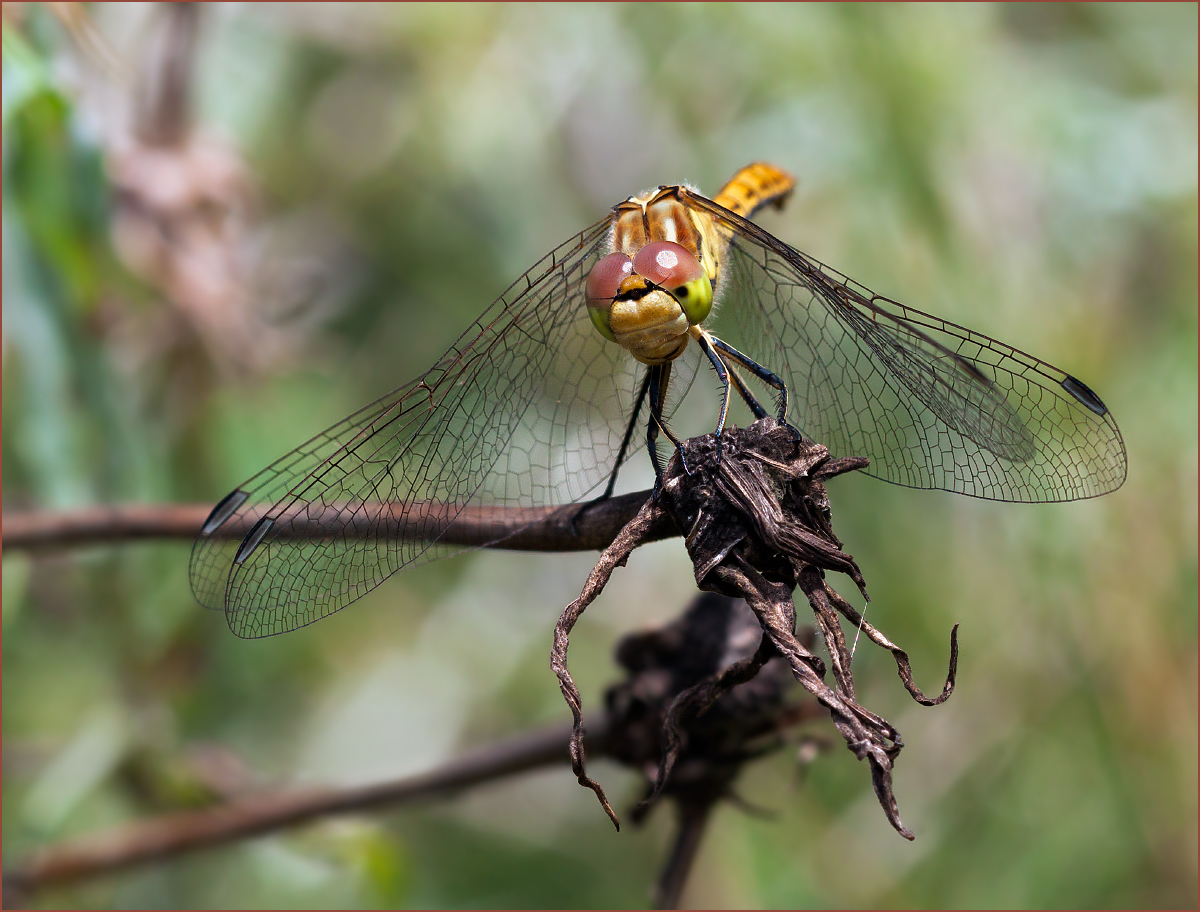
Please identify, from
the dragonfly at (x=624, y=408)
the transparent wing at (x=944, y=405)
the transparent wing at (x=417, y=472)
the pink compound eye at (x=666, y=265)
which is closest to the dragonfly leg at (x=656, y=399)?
the dragonfly at (x=624, y=408)

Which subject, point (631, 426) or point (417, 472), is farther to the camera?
point (631, 426)

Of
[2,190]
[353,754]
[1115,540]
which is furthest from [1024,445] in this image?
[353,754]

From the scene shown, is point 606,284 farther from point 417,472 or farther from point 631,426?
point 417,472

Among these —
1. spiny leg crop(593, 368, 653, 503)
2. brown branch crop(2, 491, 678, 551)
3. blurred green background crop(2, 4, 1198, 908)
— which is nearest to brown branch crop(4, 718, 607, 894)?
blurred green background crop(2, 4, 1198, 908)

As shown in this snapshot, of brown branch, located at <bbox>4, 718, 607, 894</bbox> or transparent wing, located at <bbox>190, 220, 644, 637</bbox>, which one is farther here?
brown branch, located at <bbox>4, 718, 607, 894</bbox>

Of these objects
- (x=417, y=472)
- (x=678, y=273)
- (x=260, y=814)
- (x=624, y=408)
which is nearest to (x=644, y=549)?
(x=624, y=408)

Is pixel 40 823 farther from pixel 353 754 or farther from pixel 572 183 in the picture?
pixel 572 183

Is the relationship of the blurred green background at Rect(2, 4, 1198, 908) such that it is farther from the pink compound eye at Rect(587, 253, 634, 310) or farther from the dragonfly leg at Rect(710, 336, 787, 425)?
the pink compound eye at Rect(587, 253, 634, 310)

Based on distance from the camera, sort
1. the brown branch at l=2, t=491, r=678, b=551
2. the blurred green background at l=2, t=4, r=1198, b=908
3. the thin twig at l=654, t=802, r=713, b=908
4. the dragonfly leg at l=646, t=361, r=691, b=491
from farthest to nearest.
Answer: the blurred green background at l=2, t=4, r=1198, b=908
the dragonfly leg at l=646, t=361, r=691, b=491
the thin twig at l=654, t=802, r=713, b=908
the brown branch at l=2, t=491, r=678, b=551
